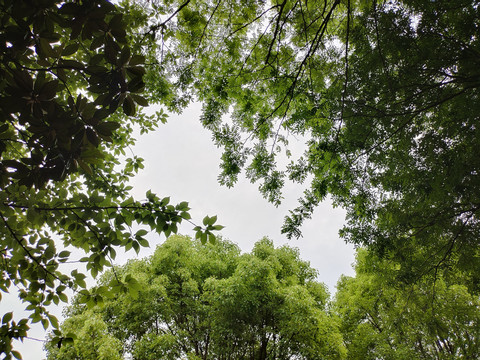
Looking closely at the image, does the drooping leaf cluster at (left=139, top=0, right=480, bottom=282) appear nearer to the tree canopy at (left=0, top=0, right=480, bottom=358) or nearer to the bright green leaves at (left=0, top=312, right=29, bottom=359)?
the tree canopy at (left=0, top=0, right=480, bottom=358)

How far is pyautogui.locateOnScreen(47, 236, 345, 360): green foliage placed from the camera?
29.5ft

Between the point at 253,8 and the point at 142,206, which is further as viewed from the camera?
the point at 253,8

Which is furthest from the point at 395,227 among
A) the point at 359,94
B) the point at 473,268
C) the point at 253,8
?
the point at 253,8

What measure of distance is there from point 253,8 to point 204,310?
9.82 meters

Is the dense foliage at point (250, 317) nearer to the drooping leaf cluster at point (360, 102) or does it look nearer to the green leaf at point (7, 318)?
the drooping leaf cluster at point (360, 102)

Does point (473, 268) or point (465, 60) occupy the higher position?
point (465, 60)

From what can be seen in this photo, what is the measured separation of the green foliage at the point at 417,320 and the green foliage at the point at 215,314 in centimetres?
203

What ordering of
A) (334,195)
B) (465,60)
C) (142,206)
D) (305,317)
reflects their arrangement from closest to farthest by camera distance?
(142,206) → (465,60) → (334,195) → (305,317)

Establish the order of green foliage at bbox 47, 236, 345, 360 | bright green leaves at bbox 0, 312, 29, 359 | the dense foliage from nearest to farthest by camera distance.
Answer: bright green leaves at bbox 0, 312, 29, 359 → the dense foliage → green foliage at bbox 47, 236, 345, 360

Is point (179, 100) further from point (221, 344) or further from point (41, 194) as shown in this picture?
point (221, 344)

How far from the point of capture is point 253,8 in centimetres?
373

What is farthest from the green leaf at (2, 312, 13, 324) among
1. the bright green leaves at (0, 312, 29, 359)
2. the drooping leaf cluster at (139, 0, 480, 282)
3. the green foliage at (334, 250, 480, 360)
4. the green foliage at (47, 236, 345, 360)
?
the green foliage at (47, 236, 345, 360)

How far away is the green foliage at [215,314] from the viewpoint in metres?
8.98

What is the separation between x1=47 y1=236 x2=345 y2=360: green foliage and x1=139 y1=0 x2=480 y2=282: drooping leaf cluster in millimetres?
5940
